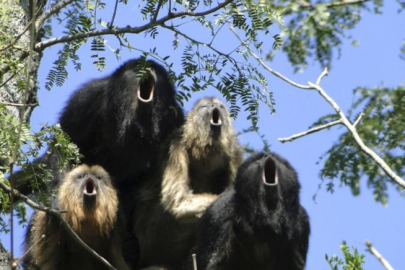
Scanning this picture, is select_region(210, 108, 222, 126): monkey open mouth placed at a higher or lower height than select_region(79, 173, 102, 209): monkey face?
higher

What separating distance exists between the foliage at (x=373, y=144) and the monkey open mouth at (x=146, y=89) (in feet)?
7.38

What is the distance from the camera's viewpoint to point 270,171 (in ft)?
23.7

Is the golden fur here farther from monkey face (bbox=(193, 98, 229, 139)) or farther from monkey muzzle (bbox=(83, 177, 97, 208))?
monkey muzzle (bbox=(83, 177, 97, 208))

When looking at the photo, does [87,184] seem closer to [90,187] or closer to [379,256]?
[90,187]

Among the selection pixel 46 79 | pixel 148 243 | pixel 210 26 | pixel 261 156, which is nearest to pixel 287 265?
pixel 261 156

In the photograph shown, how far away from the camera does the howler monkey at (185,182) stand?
802cm

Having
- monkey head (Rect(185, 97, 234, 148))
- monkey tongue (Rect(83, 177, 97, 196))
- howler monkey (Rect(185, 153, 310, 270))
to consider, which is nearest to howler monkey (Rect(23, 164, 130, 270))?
monkey tongue (Rect(83, 177, 97, 196))

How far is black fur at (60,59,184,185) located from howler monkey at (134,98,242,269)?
0.22m

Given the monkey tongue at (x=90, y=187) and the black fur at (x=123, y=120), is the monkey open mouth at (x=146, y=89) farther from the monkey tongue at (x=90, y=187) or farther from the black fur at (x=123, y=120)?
the monkey tongue at (x=90, y=187)

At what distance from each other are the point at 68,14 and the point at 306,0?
83.3 inches

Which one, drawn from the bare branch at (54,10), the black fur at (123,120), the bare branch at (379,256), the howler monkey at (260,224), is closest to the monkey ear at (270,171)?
the howler monkey at (260,224)

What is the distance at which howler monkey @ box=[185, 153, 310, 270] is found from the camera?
707 cm

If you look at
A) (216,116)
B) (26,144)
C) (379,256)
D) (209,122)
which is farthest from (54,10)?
(379,256)

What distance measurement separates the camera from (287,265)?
23.6 ft
